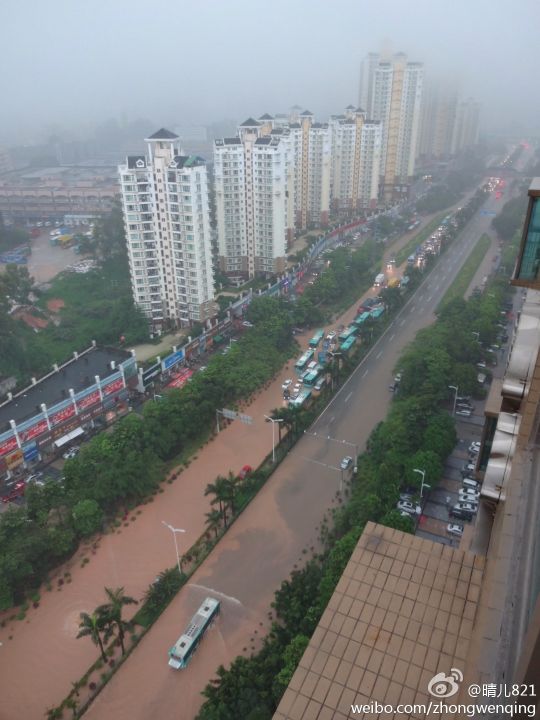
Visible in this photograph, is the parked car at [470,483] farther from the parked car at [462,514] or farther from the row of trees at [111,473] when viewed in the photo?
the row of trees at [111,473]

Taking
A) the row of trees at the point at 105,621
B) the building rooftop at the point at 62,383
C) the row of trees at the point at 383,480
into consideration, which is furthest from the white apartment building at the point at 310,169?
the row of trees at the point at 105,621

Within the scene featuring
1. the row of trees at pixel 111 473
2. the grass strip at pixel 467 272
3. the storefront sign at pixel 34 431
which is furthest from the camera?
the grass strip at pixel 467 272

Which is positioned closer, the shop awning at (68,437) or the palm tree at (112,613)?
the palm tree at (112,613)

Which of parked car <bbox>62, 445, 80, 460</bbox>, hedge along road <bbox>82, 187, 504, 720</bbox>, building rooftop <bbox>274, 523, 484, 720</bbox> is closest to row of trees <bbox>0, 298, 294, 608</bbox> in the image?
parked car <bbox>62, 445, 80, 460</bbox>

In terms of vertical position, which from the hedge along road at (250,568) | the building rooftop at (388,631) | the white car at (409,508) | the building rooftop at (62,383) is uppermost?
the building rooftop at (388,631)

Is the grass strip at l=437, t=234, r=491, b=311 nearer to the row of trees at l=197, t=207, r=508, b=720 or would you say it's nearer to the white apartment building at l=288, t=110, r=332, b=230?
the row of trees at l=197, t=207, r=508, b=720

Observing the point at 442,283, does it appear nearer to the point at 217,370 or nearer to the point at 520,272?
the point at 217,370
